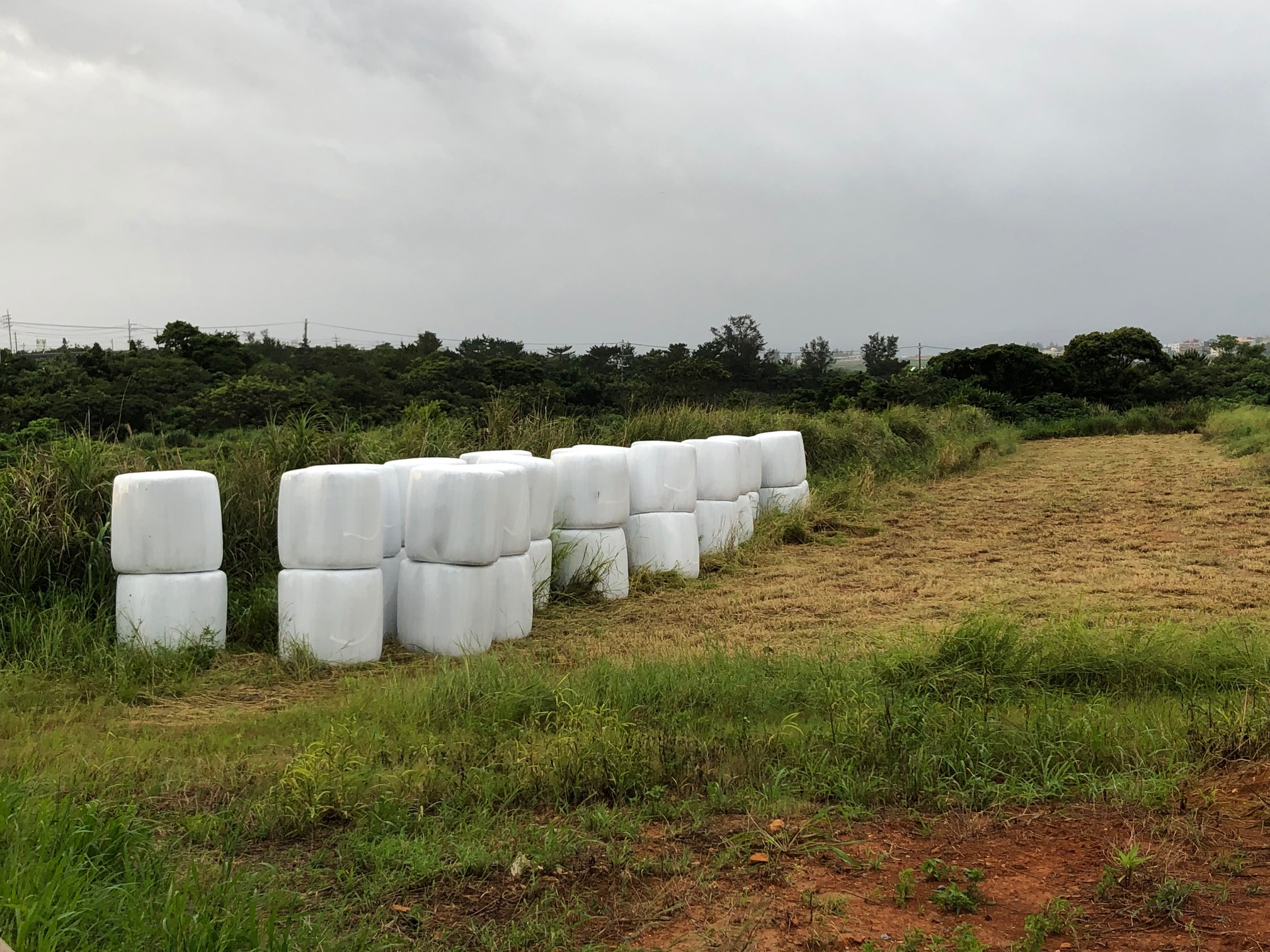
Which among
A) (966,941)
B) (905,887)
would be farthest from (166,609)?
(966,941)

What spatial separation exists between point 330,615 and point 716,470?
3952 mm

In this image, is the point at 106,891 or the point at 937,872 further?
the point at 937,872

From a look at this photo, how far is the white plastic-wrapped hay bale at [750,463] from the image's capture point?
930 cm

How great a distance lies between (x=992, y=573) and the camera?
7637 mm

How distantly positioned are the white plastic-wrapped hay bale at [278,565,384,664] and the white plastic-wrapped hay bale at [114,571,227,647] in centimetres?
38

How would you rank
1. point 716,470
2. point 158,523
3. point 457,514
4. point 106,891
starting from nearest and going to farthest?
point 106,891 < point 158,523 < point 457,514 < point 716,470

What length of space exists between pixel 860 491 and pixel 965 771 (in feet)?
26.6

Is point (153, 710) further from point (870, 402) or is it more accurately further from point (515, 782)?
point (870, 402)

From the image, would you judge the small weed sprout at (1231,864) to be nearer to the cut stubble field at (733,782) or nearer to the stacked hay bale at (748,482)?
the cut stubble field at (733,782)

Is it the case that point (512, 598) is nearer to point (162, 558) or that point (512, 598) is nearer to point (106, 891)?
point (162, 558)

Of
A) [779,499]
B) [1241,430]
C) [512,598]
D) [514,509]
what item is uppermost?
[1241,430]

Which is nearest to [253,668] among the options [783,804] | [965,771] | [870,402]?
[783,804]

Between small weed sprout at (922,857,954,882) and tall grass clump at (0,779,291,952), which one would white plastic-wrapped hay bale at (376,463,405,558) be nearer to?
tall grass clump at (0,779,291,952)

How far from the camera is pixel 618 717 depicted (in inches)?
161
